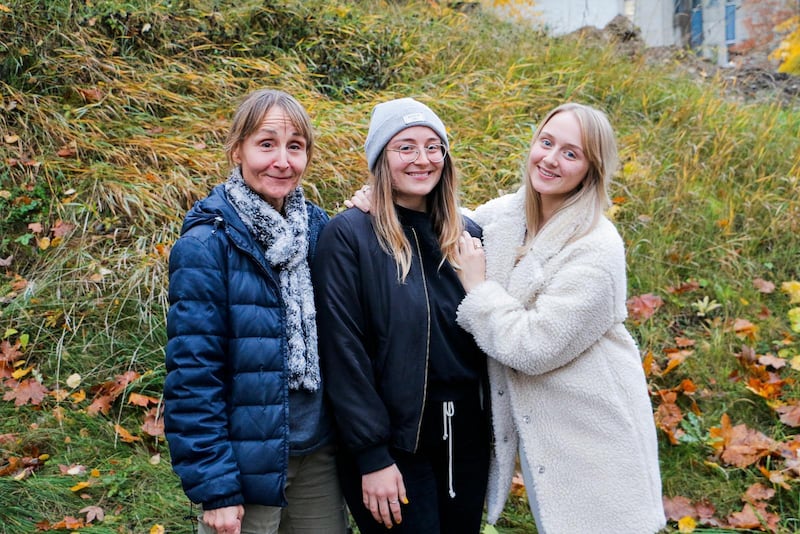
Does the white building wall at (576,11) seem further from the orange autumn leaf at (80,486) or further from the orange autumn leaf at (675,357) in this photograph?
the orange autumn leaf at (80,486)

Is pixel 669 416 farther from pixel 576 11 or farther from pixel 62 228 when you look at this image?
pixel 576 11

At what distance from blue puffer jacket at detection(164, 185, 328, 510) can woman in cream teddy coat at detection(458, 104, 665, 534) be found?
0.72m

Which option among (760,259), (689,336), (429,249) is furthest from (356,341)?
(760,259)

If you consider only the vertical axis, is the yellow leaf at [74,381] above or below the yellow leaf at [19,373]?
below

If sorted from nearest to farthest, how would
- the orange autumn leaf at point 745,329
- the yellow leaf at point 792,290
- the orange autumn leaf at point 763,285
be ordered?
the orange autumn leaf at point 745,329 → the yellow leaf at point 792,290 → the orange autumn leaf at point 763,285

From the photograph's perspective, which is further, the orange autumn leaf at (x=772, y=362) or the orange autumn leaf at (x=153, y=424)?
the orange autumn leaf at (x=772, y=362)

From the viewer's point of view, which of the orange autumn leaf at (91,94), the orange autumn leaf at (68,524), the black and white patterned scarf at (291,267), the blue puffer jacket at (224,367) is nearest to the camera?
the blue puffer jacket at (224,367)

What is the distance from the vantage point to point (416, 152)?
2.43 meters

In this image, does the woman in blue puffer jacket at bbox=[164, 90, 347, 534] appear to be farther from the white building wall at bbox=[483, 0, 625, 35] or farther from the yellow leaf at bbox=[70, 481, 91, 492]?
the white building wall at bbox=[483, 0, 625, 35]

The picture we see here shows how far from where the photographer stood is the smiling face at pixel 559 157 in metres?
2.48

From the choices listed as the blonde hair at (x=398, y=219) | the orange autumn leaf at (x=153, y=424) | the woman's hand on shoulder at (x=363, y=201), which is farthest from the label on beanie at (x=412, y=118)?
the orange autumn leaf at (x=153, y=424)

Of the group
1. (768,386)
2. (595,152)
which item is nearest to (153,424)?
(595,152)

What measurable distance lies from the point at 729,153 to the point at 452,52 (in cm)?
316

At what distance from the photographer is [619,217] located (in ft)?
18.3
